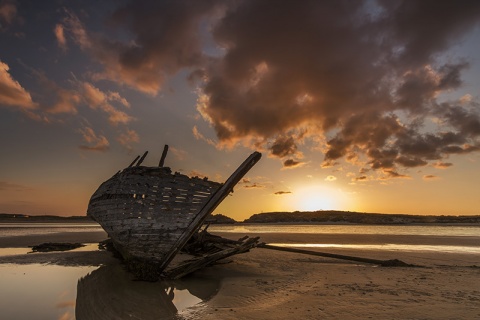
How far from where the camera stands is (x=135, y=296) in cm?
707

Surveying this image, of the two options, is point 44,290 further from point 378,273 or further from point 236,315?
point 378,273

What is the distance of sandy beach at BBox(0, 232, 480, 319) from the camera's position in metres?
5.50

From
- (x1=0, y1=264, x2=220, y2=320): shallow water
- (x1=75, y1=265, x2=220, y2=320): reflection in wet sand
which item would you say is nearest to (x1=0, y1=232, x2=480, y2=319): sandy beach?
(x1=75, y1=265, x2=220, y2=320): reflection in wet sand

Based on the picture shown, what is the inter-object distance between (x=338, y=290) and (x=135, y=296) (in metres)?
5.05

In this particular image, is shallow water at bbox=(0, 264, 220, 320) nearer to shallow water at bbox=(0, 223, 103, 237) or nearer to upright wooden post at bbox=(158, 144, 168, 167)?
upright wooden post at bbox=(158, 144, 168, 167)

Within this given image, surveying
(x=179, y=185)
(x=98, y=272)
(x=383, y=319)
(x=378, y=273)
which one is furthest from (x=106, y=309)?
(x=378, y=273)

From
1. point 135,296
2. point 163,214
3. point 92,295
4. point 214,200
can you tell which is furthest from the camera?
point 163,214

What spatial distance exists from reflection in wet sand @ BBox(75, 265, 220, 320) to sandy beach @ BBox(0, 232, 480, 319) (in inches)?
18.8

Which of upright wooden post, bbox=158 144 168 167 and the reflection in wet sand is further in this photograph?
upright wooden post, bbox=158 144 168 167

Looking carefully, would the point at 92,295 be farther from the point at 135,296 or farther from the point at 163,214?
the point at 163,214

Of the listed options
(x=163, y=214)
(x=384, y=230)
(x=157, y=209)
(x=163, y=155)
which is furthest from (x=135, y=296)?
(x=384, y=230)

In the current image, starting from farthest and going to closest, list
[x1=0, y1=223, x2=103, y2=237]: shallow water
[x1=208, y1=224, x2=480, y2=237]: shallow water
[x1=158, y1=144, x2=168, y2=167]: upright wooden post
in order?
1. [x1=208, y1=224, x2=480, y2=237]: shallow water
2. [x1=0, y1=223, x2=103, y2=237]: shallow water
3. [x1=158, y1=144, x2=168, y2=167]: upright wooden post

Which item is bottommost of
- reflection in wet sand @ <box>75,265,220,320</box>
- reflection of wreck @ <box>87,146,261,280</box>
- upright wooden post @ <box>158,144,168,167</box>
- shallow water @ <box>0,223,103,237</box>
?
reflection in wet sand @ <box>75,265,220,320</box>

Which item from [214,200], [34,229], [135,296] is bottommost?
[135,296]
